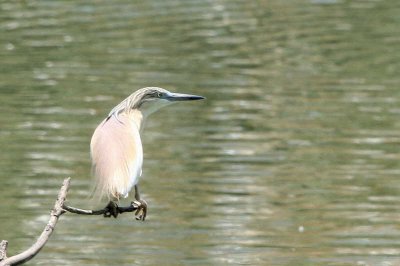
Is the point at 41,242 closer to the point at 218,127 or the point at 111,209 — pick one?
the point at 111,209

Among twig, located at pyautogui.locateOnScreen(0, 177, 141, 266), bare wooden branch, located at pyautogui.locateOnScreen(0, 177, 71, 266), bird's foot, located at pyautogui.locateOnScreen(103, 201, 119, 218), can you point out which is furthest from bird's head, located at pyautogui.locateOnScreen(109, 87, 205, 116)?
bare wooden branch, located at pyautogui.locateOnScreen(0, 177, 71, 266)

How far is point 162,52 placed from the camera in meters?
17.9

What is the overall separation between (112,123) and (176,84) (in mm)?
9647

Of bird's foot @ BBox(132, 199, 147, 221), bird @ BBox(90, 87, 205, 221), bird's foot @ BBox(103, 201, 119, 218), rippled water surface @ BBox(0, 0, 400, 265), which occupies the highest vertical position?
bird @ BBox(90, 87, 205, 221)

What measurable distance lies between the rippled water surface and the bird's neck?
3.95 metres

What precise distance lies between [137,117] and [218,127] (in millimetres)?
7578

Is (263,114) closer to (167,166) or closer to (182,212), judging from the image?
(167,166)

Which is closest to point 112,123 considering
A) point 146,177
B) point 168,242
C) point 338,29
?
point 168,242

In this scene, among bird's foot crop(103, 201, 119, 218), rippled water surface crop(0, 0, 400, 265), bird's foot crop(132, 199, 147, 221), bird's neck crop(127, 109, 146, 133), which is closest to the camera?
bird's foot crop(103, 201, 119, 218)

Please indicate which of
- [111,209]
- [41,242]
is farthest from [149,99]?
[41,242]

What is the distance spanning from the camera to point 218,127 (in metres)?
14.1

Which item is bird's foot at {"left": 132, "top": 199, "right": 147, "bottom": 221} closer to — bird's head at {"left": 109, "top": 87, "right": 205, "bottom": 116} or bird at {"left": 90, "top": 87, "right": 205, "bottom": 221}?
bird at {"left": 90, "top": 87, "right": 205, "bottom": 221}

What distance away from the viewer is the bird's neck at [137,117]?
6418 millimetres

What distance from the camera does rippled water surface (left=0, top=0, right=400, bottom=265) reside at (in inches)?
431
